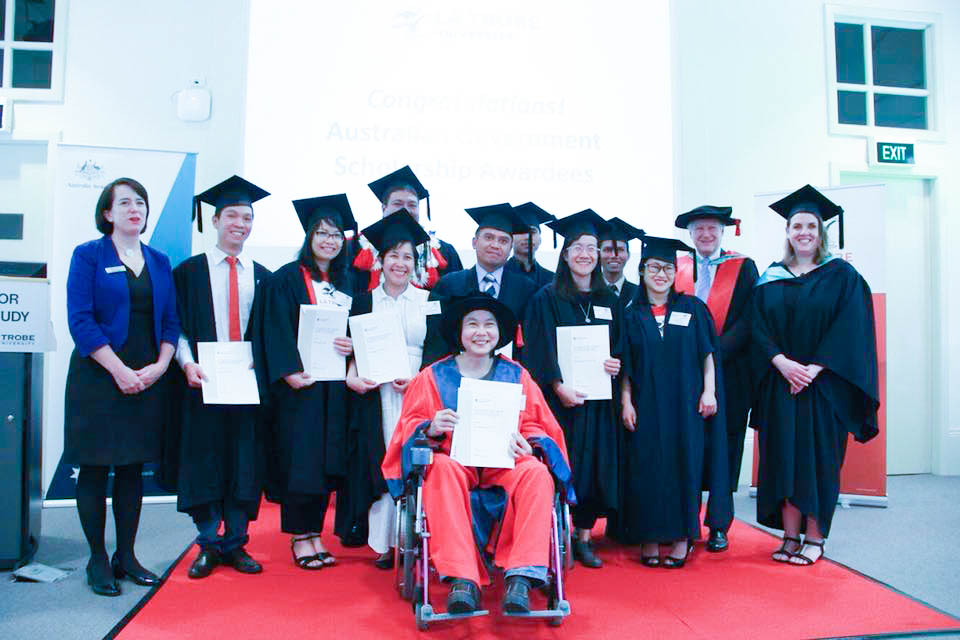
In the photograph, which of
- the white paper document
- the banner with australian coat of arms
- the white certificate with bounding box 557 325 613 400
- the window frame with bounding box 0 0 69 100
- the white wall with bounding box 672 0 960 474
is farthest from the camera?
the white wall with bounding box 672 0 960 474

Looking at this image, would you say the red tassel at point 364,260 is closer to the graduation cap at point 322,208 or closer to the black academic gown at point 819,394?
the graduation cap at point 322,208

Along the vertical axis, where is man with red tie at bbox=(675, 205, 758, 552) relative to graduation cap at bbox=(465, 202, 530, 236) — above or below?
below

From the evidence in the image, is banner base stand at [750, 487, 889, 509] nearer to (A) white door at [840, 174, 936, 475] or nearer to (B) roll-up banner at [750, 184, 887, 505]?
(B) roll-up banner at [750, 184, 887, 505]

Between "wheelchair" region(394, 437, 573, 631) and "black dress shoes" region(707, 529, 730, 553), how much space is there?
4.24 feet

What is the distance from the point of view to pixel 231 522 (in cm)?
313

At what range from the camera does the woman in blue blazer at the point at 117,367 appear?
2.86 meters

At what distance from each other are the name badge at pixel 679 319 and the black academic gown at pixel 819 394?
45 cm

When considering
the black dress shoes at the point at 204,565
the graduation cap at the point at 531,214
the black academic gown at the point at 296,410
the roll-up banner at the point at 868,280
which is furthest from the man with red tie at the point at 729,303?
the black dress shoes at the point at 204,565

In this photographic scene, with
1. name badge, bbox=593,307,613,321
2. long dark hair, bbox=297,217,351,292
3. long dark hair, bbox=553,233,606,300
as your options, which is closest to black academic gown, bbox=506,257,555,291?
long dark hair, bbox=553,233,606,300

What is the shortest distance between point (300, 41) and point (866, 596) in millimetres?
4521

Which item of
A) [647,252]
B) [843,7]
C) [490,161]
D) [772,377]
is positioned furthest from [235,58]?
[843,7]

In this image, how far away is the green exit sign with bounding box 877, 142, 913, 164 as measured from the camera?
576cm

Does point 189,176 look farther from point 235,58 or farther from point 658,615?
point 658,615

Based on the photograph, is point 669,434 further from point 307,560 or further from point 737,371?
point 307,560
